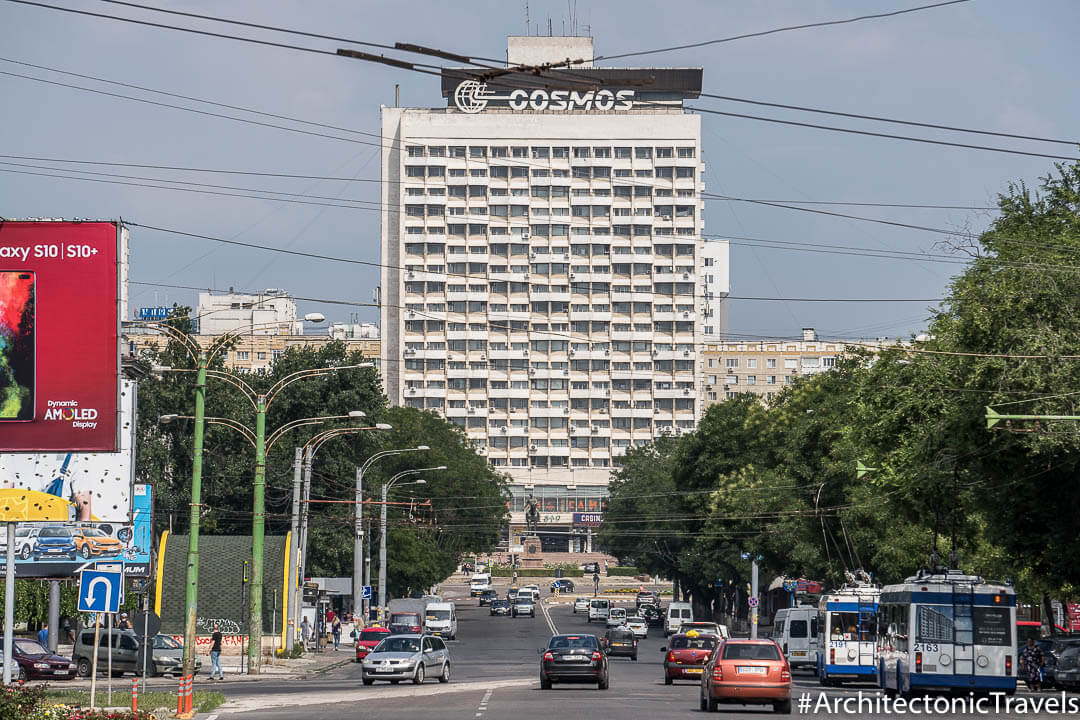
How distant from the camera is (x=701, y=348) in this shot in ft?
592

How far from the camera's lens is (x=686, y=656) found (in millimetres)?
42938

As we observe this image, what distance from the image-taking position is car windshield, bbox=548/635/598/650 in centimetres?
3816

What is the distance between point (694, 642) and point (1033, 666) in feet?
34.4

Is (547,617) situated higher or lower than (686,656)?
lower

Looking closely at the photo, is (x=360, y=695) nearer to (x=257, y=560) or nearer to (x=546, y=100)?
(x=257, y=560)

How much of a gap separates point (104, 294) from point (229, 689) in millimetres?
11883

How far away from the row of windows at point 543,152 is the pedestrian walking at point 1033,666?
128 m

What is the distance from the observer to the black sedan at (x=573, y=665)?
37.6 metres

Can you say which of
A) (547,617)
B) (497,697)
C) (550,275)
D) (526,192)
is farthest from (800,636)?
(526,192)

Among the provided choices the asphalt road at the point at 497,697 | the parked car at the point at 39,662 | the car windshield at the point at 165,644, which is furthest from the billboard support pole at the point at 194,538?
the car windshield at the point at 165,644

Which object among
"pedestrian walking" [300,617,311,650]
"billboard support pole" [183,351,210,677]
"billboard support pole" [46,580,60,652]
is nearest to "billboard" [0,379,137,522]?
"billboard support pole" [183,351,210,677]

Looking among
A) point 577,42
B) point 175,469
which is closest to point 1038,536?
point 175,469

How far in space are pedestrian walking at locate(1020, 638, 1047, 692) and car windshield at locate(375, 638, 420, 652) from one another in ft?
60.7

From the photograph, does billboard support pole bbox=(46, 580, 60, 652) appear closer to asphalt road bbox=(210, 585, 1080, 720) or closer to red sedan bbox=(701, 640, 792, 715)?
asphalt road bbox=(210, 585, 1080, 720)
